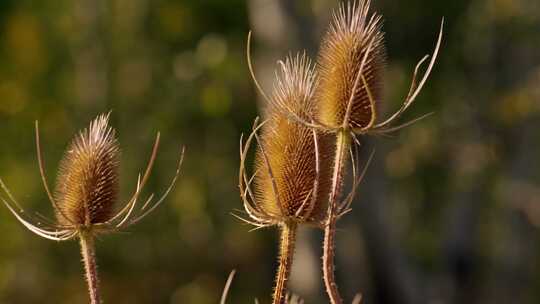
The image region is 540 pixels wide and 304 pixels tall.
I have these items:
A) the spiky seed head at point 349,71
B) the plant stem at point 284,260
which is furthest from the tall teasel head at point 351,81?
the plant stem at point 284,260

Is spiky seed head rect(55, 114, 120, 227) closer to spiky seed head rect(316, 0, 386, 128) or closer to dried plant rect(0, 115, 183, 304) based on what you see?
dried plant rect(0, 115, 183, 304)

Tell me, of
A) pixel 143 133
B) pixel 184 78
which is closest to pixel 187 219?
pixel 143 133

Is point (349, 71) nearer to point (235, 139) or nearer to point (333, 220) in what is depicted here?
point (333, 220)

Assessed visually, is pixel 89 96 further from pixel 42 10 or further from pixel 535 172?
pixel 535 172

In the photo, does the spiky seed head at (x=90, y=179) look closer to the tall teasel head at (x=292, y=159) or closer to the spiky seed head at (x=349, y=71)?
the tall teasel head at (x=292, y=159)

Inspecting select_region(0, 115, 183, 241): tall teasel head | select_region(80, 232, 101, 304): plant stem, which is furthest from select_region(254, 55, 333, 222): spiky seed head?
select_region(80, 232, 101, 304): plant stem

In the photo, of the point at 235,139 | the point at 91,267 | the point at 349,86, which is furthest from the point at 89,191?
the point at 235,139
